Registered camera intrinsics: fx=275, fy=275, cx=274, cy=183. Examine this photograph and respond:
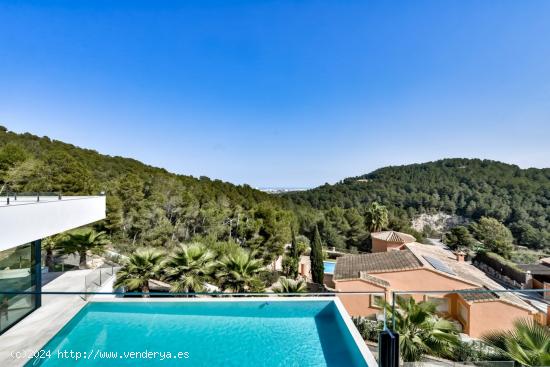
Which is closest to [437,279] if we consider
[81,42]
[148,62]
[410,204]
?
[148,62]

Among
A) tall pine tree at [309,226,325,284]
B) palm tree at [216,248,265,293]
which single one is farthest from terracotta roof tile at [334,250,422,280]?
palm tree at [216,248,265,293]

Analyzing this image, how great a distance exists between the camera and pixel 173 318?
7.82 m

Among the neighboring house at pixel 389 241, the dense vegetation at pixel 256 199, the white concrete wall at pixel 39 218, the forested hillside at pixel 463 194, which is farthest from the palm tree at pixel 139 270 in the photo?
the forested hillside at pixel 463 194

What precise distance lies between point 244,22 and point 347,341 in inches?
564

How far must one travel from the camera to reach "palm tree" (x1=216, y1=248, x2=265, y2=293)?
954 cm

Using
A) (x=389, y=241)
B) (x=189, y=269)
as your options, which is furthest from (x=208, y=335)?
(x=389, y=241)

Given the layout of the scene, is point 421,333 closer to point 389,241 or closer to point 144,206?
point 389,241

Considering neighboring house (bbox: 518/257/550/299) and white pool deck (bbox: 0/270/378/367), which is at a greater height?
white pool deck (bbox: 0/270/378/367)

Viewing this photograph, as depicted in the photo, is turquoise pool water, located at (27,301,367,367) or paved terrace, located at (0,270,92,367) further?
turquoise pool water, located at (27,301,367,367)

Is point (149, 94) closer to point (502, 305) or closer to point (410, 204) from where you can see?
point (502, 305)

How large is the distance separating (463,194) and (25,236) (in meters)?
79.3

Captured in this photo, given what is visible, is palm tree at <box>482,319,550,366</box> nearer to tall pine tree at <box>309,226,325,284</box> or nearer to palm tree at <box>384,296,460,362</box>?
palm tree at <box>384,296,460,362</box>

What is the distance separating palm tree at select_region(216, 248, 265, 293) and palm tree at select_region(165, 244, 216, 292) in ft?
1.43

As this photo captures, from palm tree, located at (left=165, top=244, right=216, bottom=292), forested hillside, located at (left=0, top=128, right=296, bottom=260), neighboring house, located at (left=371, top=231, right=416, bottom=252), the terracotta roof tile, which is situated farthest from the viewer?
neighboring house, located at (left=371, top=231, right=416, bottom=252)
